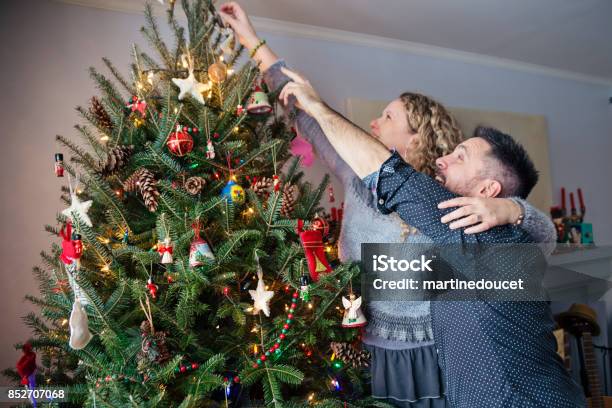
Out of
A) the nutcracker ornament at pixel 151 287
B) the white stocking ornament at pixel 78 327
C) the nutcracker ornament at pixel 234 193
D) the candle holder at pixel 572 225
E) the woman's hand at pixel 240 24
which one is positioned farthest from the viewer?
the candle holder at pixel 572 225

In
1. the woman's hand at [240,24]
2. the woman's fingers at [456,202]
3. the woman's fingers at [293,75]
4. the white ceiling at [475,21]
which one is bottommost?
the woman's fingers at [456,202]

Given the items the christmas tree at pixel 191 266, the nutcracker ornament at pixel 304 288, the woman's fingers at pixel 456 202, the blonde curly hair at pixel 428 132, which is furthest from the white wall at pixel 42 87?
the woman's fingers at pixel 456 202

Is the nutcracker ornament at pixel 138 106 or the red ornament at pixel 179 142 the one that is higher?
the nutcracker ornament at pixel 138 106

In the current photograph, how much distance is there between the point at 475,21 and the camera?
7.10 ft

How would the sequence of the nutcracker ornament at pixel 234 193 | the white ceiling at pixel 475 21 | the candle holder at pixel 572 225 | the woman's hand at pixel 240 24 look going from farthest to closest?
the candle holder at pixel 572 225
the white ceiling at pixel 475 21
the woman's hand at pixel 240 24
the nutcracker ornament at pixel 234 193

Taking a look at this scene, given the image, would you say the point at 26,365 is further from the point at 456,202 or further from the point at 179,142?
the point at 456,202

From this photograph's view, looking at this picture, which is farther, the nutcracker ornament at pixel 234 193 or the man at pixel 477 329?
the nutcracker ornament at pixel 234 193

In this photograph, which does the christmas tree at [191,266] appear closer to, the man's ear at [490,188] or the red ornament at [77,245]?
the red ornament at [77,245]

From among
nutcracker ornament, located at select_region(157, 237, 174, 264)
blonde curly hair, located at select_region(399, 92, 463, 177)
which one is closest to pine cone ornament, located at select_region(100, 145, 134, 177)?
nutcracker ornament, located at select_region(157, 237, 174, 264)

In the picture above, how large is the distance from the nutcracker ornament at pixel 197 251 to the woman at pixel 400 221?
379mm

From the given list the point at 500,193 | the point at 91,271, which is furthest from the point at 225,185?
the point at 500,193

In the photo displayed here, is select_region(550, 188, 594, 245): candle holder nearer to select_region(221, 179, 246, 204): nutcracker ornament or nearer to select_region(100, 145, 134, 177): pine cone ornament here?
select_region(221, 179, 246, 204): nutcracker ornament

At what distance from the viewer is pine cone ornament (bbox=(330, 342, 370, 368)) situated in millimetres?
1060

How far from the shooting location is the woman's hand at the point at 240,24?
1351 millimetres
